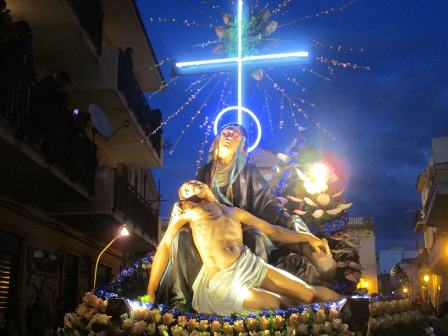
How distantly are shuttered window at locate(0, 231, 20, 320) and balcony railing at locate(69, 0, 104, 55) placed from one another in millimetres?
5234

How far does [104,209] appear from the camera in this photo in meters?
17.2

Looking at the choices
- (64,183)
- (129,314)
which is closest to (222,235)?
(129,314)

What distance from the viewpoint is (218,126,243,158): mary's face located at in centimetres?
768

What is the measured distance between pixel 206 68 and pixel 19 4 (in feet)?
20.5

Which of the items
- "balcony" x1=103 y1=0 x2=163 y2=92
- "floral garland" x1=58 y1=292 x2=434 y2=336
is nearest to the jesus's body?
"floral garland" x1=58 y1=292 x2=434 y2=336

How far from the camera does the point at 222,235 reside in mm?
6566

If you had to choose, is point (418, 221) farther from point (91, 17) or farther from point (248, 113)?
point (248, 113)

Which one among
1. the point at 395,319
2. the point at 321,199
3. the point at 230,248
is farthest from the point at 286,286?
the point at 321,199

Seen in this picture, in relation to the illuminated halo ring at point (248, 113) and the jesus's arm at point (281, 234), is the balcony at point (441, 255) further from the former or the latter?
the jesus's arm at point (281, 234)

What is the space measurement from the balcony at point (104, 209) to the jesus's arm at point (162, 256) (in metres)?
10.0

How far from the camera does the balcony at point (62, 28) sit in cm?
1391

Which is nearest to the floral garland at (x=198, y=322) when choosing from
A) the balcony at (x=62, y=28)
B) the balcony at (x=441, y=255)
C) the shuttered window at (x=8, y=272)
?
the shuttered window at (x=8, y=272)

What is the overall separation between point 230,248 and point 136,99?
1538 cm

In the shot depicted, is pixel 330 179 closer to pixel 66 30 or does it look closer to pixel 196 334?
pixel 196 334
